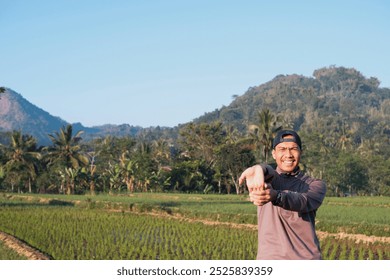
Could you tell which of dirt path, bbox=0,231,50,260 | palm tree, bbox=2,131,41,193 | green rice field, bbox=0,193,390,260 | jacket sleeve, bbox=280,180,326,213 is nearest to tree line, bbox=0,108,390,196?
palm tree, bbox=2,131,41,193

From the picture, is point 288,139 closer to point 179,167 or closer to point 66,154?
point 66,154

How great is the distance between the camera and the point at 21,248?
1106cm

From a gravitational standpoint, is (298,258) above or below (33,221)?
above

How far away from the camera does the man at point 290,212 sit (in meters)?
2.49

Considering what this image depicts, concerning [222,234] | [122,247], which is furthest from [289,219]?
[222,234]

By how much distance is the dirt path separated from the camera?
32.7 feet

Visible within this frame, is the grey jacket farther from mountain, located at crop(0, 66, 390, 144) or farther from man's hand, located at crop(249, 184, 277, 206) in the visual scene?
mountain, located at crop(0, 66, 390, 144)

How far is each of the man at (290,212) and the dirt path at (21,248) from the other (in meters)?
8.07

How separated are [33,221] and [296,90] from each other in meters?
141

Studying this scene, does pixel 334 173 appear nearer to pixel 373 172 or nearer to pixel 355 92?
pixel 373 172

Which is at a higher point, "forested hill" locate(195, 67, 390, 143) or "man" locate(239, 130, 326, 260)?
"forested hill" locate(195, 67, 390, 143)

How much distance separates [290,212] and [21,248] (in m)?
9.64

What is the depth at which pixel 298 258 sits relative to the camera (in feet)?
8.32
